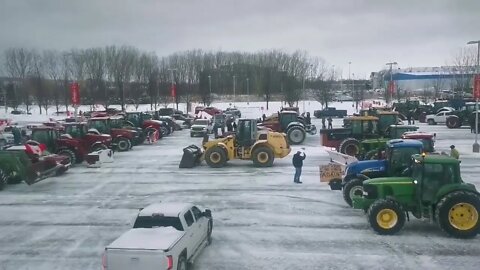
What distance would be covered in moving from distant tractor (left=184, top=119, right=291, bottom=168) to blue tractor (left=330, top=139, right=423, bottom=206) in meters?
7.83

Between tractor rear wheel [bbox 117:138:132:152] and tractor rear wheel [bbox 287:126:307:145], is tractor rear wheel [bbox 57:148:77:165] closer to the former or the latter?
tractor rear wheel [bbox 117:138:132:152]

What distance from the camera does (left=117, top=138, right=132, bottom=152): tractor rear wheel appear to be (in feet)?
101

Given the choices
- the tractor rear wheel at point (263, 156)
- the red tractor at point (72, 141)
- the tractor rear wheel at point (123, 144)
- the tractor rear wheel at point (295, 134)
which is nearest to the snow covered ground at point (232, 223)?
the tractor rear wheel at point (263, 156)

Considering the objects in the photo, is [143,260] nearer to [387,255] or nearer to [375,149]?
[387,255]

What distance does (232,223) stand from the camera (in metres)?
14.1

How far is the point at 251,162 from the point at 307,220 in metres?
10.8

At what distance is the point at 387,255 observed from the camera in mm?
11156

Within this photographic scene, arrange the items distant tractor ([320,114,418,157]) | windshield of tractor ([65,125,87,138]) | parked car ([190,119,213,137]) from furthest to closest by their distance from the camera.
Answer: parked car ([190,119,213,137]) < windshield of tractor ([65,125,87,138]) < distant tractor ([320,114,418,157])

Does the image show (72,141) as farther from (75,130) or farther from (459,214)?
(459,214)

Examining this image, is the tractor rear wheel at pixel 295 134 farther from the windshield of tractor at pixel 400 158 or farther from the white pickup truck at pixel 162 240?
the white pickup truck at pixel 162 240

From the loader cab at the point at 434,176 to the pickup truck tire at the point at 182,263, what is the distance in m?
5.92

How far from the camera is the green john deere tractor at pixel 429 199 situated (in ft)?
39.1

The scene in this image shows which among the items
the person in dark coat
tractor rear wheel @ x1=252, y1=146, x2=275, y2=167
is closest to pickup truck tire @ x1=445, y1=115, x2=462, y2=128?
tractor rear wheel @ x1=252, y1=146, x2=275, y2=167

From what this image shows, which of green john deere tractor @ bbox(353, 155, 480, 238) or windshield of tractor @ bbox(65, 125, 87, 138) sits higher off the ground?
windshield of tractor @ bbox(65, 125, 87, 138)
